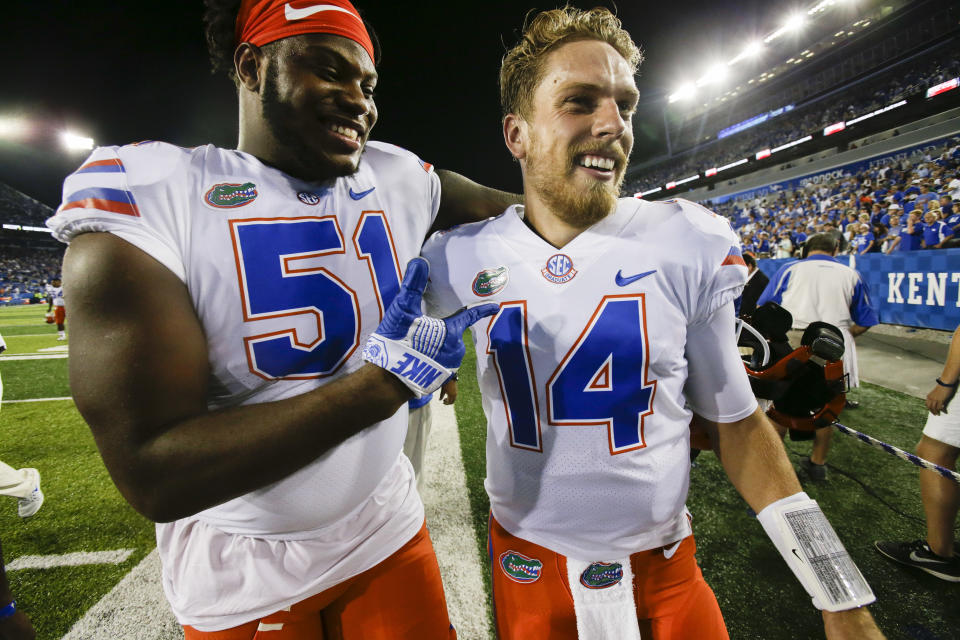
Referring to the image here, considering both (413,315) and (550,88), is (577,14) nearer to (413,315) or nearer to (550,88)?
(550,88)

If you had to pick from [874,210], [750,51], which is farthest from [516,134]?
[750,51]

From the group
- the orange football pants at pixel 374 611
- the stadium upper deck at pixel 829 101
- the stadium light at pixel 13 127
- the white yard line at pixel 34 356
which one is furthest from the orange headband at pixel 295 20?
the stadium light at pixel 13 127

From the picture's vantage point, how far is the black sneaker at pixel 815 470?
3.52 m

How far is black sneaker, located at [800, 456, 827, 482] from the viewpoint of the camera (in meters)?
3.52

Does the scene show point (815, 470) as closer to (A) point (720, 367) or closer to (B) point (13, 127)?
(A) point (720, 367)

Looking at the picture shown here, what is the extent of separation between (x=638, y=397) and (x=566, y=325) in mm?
286

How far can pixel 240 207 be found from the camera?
1110 mm

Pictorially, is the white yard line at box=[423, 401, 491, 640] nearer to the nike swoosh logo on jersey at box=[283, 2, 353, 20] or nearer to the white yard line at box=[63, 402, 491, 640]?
the white yard line at box=[63, 402, 491, 640]

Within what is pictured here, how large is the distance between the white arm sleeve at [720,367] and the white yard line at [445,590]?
170cm

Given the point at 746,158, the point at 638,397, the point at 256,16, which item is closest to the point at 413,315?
the point at 638,397

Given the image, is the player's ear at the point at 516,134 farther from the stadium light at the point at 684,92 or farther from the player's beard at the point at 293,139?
the stadium light at the point at 684,92

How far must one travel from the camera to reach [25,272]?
34.6 meters

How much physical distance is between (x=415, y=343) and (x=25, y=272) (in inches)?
1955

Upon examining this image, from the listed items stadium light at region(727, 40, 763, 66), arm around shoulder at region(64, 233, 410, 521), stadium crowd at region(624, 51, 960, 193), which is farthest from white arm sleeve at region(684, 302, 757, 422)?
stadium light at region(727, 40, 763, 66)
